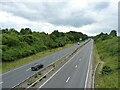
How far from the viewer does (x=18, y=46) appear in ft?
155

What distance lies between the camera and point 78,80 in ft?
66.8

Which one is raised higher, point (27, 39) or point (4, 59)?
point (27, 39)

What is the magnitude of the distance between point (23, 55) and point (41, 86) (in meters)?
26.9

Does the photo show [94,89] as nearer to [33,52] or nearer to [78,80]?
[78,80]

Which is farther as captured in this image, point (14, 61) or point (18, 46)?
point (18, 46)

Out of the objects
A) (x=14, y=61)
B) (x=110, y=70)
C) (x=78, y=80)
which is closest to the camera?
(x=78, y=80)

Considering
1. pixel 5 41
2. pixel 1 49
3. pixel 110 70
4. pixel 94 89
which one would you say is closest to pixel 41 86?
pixel 94 89

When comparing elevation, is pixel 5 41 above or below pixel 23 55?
above

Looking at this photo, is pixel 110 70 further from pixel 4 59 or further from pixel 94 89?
pixel 4 59

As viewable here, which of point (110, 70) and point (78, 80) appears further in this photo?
point (110, 70)

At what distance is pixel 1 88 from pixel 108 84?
540 inches

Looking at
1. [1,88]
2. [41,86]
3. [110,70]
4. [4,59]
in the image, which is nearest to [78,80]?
[41,86]

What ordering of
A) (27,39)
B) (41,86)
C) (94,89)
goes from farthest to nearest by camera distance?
(27,39), (41,86), (94,89)

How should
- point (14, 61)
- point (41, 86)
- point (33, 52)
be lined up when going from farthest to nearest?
point (33, 52) < point (14, 61) < point (41, 86)
